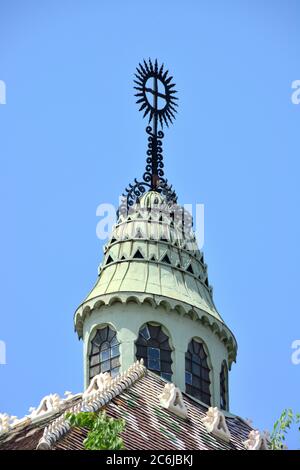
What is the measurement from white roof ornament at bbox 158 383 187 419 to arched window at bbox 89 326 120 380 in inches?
137

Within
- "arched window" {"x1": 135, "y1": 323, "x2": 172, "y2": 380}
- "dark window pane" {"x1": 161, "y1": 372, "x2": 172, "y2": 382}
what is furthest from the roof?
"arched window" {"x1": 135, "y1": 323, "x2": 172, "y2": 380}

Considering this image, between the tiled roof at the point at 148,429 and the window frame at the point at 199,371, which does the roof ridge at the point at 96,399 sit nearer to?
the tiled roof at the point at 148,429

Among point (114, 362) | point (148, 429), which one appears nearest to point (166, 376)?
point (114, 362)

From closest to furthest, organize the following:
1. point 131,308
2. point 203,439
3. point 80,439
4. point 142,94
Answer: point 80,439
point 203,439
point 131,308
point 142,94

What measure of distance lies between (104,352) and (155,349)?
1.19 metres

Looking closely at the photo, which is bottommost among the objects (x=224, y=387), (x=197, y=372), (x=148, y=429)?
(x=148, y=429)

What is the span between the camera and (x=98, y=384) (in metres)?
42.1

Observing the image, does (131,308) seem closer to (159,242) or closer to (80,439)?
(159,242)

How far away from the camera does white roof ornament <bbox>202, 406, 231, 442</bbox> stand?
41781 millimetres

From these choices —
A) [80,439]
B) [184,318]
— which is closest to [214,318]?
[184,318]

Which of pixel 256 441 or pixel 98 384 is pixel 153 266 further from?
pixel 256 441

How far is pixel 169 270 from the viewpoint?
47.2 metres

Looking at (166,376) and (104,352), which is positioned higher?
(104,352)

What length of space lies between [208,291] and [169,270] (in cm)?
136
